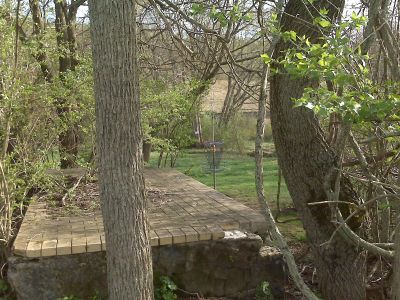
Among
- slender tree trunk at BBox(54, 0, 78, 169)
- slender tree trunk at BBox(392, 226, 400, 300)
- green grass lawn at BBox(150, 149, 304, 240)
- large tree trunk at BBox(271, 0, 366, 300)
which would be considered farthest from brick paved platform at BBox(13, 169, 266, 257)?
slender tree trunk at BBox(392, 226, 400, 300)

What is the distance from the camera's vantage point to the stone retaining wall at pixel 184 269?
4.17 metres

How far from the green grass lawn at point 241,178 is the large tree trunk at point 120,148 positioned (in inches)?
138

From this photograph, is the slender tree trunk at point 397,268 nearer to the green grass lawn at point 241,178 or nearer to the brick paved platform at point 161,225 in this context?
the brick paved platform at point 161,225

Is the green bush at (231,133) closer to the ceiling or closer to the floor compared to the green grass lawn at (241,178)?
closer to the ceiling

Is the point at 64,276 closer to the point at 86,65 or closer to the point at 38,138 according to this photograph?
the point at 38,138

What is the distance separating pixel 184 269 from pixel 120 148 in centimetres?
184

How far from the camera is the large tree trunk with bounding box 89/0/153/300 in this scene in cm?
299

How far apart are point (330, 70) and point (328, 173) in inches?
72.3

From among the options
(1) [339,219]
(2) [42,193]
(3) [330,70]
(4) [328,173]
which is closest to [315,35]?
(4) [328,173]

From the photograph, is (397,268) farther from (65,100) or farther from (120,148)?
(65,100)

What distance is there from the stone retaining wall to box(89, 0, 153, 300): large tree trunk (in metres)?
1.12

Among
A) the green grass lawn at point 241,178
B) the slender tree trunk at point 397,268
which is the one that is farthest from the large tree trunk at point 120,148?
the green grass lawn at point 241,178

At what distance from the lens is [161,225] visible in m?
4.87

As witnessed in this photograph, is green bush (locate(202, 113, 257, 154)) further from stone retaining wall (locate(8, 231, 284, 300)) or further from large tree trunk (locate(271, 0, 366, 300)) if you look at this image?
large tree trunk (locate(271, 0, 366, 300))
